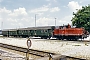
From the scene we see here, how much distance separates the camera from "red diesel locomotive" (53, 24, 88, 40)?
107ft

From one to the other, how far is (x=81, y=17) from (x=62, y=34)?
55.0ft

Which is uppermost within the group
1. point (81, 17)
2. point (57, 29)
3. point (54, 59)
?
point (81, 17)

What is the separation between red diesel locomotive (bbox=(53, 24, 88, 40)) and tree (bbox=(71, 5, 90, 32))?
13.1m

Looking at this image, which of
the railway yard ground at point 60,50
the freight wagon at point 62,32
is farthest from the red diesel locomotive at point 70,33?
the railway yard ground at point 60,50

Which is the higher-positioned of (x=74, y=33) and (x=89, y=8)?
(x=89, y=8)

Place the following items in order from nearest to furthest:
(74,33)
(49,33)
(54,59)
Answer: (54,59), (74,33), (49,33)

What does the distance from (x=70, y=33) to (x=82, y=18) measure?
16895 millimetres

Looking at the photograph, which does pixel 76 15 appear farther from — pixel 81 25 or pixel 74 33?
pixel 74 33

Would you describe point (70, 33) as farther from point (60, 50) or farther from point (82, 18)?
point (82, 18)

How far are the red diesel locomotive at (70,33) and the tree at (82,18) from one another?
13127mm

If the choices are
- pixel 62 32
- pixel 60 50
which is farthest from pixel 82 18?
pixel 60 50

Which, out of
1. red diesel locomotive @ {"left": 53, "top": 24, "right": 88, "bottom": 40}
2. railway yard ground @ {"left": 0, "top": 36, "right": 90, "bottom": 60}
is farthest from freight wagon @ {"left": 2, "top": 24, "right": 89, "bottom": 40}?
railway yard ground @ {"left": 0, "top": 36, "right": 90, "bottom": 60}

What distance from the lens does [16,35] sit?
5469 centimetres

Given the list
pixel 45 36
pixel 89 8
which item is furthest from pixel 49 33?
pixel 89 8
